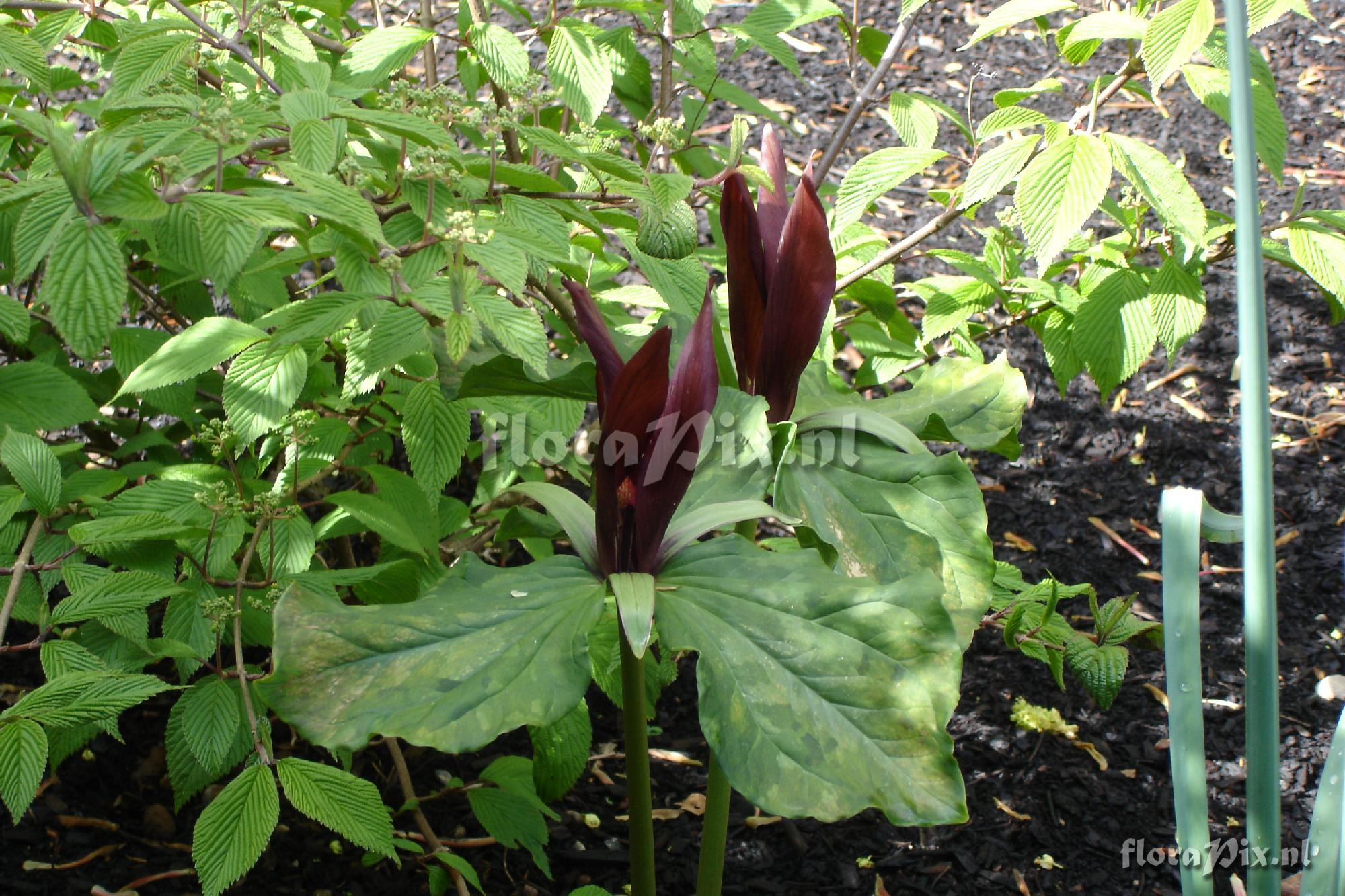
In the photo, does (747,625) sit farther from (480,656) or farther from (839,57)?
(839,57)

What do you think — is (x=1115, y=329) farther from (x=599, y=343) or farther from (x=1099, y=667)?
(x=599, y=343)

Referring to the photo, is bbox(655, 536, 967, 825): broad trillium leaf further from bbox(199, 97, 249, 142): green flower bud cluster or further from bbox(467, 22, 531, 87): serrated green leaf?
bbox(467, 22, 531, 87): serrated green leaf

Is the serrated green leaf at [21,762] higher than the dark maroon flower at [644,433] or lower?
lower

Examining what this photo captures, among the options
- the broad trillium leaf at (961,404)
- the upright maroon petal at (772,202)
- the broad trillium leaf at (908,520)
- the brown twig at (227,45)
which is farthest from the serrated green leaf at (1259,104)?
the brown twig at (227,45)

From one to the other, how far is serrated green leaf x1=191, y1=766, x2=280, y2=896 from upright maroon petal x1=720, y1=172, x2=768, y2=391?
0.76 m

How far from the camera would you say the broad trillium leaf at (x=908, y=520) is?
1.17 m

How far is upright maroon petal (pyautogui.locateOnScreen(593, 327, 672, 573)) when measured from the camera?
1.02m

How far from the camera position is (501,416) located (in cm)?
162

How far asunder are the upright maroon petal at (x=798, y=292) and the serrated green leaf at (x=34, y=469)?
0.90 metres

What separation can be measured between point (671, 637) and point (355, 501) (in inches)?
26.0

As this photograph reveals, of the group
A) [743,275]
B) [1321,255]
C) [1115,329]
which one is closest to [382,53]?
[743,275]

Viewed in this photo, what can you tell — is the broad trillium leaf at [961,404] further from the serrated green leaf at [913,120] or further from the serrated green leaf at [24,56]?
the serrated green leaf at [24,56]

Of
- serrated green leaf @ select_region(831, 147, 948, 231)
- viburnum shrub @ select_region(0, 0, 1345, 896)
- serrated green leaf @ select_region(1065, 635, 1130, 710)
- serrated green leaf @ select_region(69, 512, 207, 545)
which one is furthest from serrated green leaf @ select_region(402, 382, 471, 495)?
serrated green leaf @ select_region(1065, 635, 1130, 710)

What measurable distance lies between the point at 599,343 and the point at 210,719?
0.72 metres
